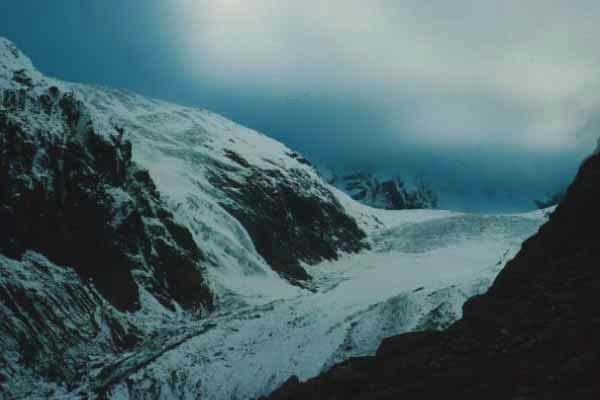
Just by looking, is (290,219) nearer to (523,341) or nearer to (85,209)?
(85,209)

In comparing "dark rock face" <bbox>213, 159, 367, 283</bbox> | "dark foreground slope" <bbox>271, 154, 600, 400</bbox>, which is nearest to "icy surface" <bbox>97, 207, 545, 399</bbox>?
"dark rock face" <bbox>213, 159, 367, 283</bbox>

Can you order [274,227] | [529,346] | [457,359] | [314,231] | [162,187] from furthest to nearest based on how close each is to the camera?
[314,231]
[274,227]
[162,187]
[457,359]
[529,346]

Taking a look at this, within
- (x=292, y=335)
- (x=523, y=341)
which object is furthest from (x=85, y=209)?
(x=523, y=341)

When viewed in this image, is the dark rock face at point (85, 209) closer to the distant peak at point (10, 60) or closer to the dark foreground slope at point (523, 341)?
the distant peak at point (10, 60)

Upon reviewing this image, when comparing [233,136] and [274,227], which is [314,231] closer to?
[274,227]

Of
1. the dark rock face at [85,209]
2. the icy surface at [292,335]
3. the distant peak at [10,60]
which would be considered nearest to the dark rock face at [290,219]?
the icy surface at [292,335]

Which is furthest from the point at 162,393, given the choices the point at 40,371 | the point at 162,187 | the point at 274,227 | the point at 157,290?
the point at 274,227

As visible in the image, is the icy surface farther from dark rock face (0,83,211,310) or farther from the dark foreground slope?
the dark foreground slope
